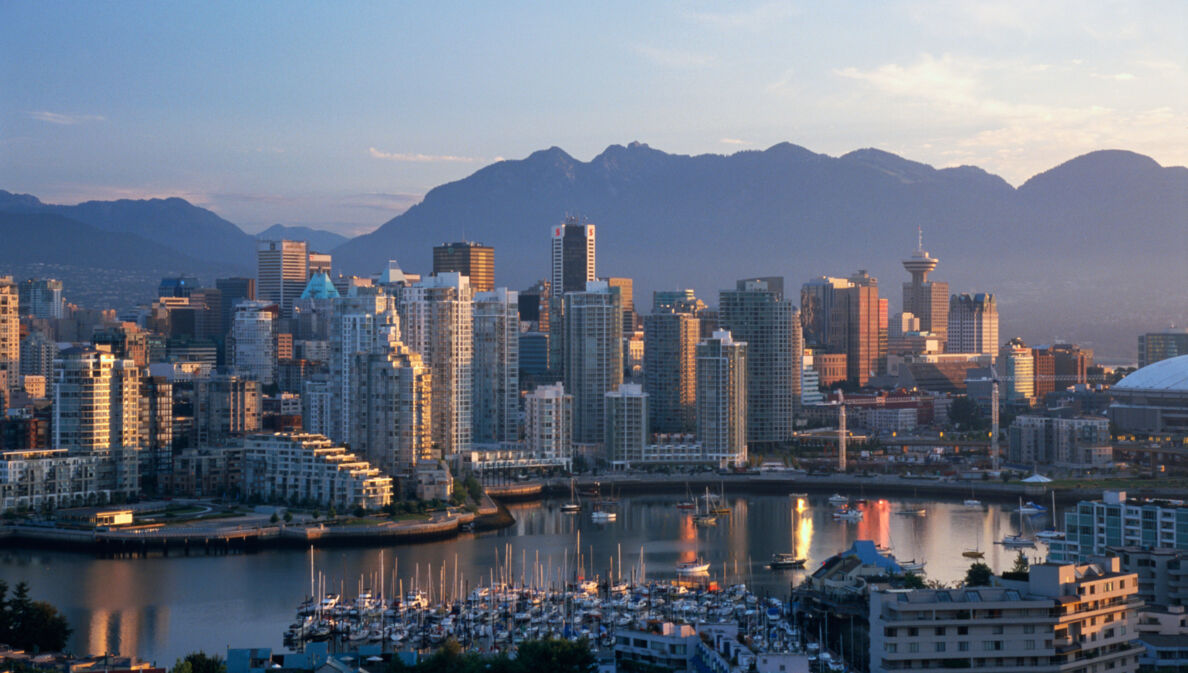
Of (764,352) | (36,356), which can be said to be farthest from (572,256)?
(764,352)

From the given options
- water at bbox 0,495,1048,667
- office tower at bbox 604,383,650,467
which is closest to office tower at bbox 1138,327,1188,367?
office tower at bbox 604,383,650,467

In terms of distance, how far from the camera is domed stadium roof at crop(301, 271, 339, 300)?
72.1m

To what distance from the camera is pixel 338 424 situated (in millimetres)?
33625

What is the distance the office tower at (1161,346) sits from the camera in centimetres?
5956

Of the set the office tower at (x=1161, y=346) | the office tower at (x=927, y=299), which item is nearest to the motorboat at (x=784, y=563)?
the office tower at (x=1161, y=346)

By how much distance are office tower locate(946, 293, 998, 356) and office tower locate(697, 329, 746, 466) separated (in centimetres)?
3906

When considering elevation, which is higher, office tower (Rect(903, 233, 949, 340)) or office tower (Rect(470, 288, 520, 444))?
office tower (Rect(903, 233, 949, 340))

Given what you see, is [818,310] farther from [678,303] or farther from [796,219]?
[796,219]

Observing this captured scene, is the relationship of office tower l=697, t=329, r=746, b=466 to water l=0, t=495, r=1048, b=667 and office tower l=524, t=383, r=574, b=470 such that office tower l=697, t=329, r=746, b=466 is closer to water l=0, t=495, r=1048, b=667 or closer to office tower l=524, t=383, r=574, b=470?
office tower l=524, t=383, r=574, b=470

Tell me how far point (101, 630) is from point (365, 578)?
4.52 meters

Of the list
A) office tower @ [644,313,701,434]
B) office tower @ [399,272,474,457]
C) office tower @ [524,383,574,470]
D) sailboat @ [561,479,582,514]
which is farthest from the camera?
office tower @ [644,313,701,434]

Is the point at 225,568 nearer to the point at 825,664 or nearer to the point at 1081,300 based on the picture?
the point at 825,664

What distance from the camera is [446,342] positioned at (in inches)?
1497

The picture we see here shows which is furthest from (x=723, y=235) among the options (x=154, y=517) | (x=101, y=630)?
(x=101, y=630)
